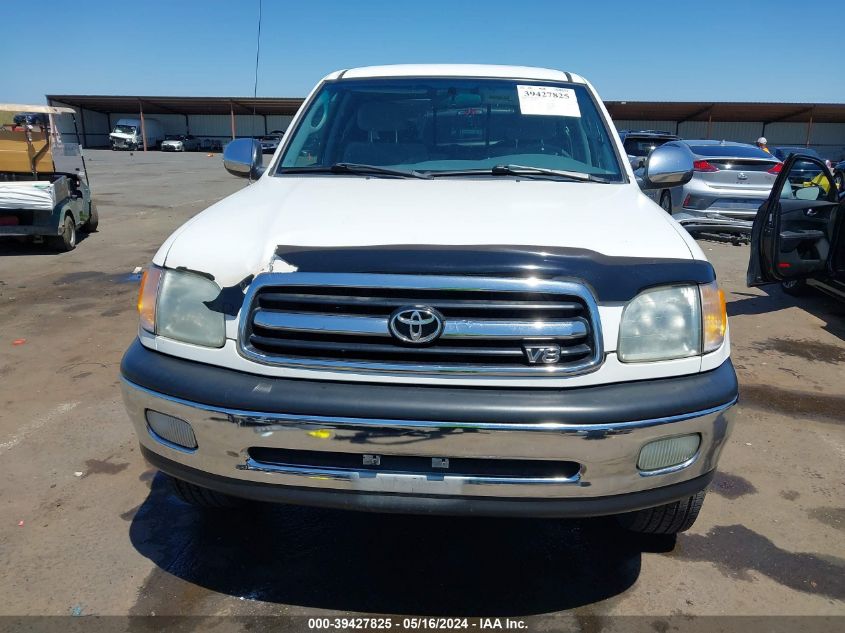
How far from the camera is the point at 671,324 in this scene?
7.32 ft

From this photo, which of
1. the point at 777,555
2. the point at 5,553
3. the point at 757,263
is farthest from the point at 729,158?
the point at 5,553

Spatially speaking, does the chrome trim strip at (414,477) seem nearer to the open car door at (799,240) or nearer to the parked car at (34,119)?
the open car door at (799,240)

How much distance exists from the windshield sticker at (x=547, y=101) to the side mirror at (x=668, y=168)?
0.50m

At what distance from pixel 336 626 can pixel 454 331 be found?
3.83ft

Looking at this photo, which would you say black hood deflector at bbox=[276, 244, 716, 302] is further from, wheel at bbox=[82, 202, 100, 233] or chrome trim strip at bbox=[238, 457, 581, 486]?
wheel at bbox=[82, 202, 100, 233]

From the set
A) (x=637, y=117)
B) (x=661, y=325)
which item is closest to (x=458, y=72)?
(x=661, y=325)

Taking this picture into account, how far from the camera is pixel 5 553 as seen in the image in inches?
108

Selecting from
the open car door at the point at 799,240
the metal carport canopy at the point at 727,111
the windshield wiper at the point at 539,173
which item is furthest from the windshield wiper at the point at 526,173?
the metal carport canopy at the point at 727,111

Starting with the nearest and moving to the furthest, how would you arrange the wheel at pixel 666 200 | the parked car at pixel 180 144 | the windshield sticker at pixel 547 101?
the windshield sticker at pixel 547 101 → the wheel at pixel 666 200 → the parked car at pixel 180 144

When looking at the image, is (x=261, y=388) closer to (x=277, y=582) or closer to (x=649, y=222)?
(x=277, y=582)

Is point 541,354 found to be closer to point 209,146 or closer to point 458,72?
point 458,72

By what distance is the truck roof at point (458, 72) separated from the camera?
387 cm

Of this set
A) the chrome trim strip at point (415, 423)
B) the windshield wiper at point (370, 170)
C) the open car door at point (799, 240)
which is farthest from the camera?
the open car door at point (799, 240)

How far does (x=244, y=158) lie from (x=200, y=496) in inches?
78.7
